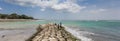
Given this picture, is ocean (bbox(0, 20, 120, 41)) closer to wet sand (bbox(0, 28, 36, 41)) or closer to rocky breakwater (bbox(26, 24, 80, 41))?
rocky breakwater (bbox(26, 24, 80, 41))

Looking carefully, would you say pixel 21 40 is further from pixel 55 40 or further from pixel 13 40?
pixel 55 40

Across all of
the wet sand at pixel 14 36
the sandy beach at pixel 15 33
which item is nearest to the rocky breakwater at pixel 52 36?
the wet sand at pixel 14 36

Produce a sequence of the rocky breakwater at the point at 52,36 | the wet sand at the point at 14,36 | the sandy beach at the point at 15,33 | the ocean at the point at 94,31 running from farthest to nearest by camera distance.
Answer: the ocean at the point at 94,31 < the sandy beach at the point at 15,33 < the wet sand at the point at 14,36 < the rocky breakwater at the point at 52,36

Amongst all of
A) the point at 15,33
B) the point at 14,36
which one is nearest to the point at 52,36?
the point at 14,36

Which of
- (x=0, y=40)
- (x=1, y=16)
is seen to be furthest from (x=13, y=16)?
(x=0, y=40)

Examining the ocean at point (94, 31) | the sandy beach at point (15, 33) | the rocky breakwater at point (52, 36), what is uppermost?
the rocky breakwater at point (52, 36)

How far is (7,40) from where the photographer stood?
744 inches

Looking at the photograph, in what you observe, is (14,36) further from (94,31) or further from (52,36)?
(94,31)

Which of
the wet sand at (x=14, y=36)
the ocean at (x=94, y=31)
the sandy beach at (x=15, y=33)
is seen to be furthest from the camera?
the ocean at (x=94, y=31)

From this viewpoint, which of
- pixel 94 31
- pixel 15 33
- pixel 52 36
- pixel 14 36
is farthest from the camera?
pixel 94 31

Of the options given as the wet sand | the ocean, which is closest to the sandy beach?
the wet sand

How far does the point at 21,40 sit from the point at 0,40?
2.30 meters

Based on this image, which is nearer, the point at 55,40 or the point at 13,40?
the point at 55,40

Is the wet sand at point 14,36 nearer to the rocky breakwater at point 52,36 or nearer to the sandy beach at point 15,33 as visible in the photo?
the sandy beach at point 15,33
